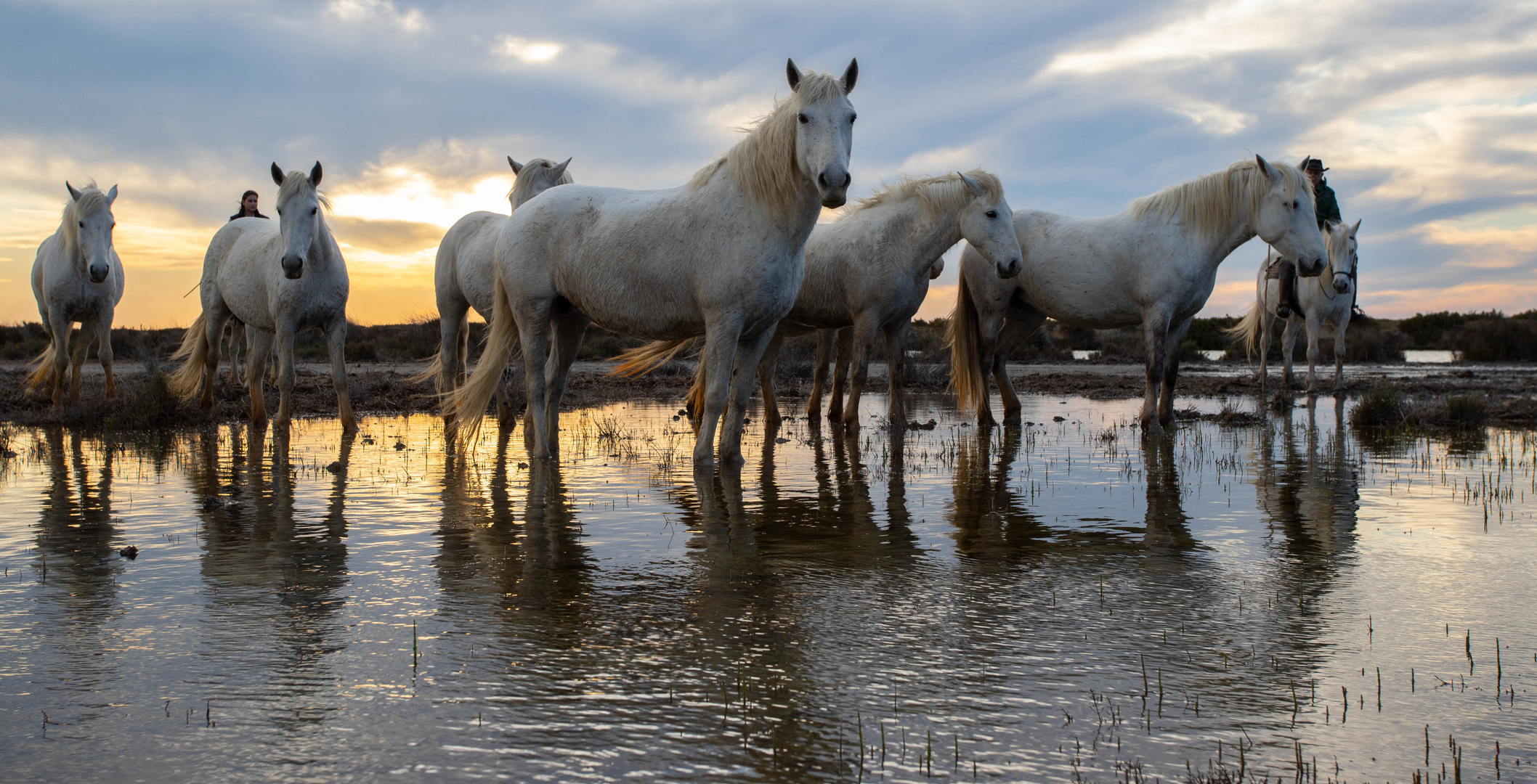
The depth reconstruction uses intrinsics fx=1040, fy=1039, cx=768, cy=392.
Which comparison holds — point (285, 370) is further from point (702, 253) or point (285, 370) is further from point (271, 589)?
point (271, 589)

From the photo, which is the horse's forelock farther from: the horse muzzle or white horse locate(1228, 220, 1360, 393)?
white horse locate(1228, 220, 1360, 393)

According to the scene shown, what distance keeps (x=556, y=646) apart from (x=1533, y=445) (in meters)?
8.28

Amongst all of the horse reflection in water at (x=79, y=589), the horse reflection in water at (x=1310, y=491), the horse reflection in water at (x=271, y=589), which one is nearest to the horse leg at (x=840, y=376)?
the horse reflection in water at (x=1310, y=491)

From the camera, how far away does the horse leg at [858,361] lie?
9.47m

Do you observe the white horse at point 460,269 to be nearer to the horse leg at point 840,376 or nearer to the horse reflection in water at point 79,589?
the horse leg at point 840,376

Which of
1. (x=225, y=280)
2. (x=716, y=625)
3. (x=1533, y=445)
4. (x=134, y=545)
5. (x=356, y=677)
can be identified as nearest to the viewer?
(x=356, y=677)

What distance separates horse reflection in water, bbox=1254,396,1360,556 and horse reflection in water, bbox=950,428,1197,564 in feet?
1.46

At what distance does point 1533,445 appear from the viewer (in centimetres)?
800

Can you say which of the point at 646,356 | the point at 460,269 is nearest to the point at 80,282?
the point at 460,269

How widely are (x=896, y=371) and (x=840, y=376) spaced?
4.12ft

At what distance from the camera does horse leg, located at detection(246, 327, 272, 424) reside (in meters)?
9.87

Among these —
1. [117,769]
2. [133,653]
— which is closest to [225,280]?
[133,653]

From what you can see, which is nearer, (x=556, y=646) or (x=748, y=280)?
(x=556, y=646)

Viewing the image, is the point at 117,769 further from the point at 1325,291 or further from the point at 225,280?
the point at 1325,291
